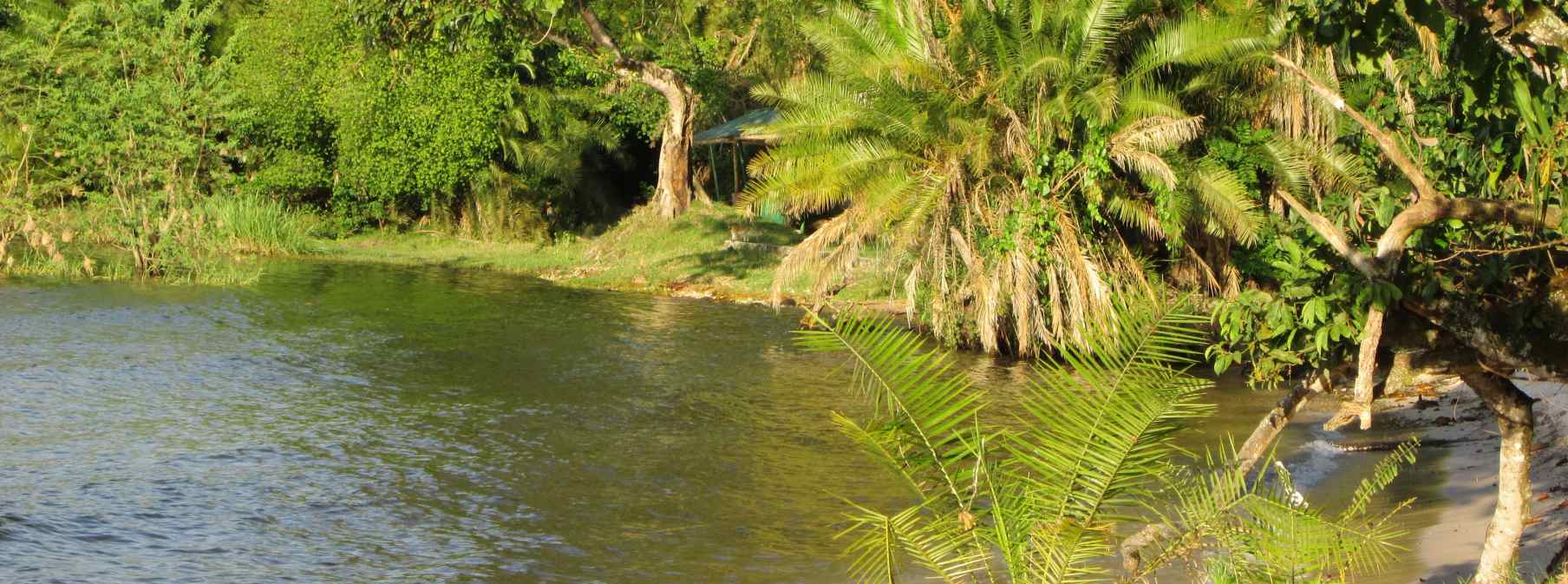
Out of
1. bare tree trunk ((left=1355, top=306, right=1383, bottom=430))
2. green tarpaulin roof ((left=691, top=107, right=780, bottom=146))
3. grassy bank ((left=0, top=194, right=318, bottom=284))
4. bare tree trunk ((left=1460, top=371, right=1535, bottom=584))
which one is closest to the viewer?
bare tree trunk ((left=1355, top=306, right=1383, bottom=430))

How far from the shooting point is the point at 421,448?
44.8 feet

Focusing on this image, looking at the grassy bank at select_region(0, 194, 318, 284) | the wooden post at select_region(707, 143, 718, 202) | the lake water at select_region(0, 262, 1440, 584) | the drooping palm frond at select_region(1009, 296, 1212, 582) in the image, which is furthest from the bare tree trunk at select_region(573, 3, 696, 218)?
the drooping palm frond at select_region(1009, 296, 1212, 582)

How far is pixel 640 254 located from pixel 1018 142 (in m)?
14.5

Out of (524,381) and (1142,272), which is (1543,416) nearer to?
(1142,272)

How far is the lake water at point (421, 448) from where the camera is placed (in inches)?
405

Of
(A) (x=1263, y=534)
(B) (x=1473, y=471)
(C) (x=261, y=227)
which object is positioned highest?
(A) (x=1263, y=534)

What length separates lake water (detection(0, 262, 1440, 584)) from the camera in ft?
33.8

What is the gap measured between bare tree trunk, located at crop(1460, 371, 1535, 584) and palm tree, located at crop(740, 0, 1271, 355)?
29.0ft

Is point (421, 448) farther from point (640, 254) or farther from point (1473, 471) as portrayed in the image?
point (640, 254)

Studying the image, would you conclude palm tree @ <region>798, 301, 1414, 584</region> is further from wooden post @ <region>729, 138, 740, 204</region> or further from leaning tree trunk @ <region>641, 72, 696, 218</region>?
wooden post @ <region>729, 138, 740, 204</region>

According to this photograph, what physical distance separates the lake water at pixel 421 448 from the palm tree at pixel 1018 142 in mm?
1609

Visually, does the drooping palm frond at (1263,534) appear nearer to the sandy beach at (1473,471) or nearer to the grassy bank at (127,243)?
the sandy beach at (1473,471)

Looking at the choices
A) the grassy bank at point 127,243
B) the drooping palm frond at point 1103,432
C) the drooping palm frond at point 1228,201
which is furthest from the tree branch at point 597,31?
the drooping palm frond at point 1103,432

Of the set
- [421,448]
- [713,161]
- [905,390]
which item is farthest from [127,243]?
[905,390]
